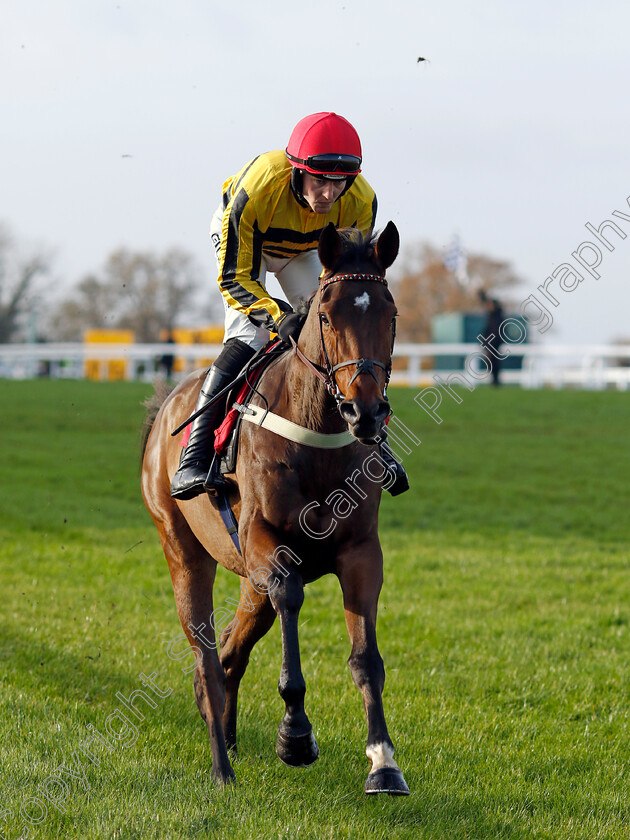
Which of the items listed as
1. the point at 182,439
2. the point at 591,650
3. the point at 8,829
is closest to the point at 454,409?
the point at 591,650

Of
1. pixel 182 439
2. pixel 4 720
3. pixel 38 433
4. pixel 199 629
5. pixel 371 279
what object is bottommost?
pixel 38 433

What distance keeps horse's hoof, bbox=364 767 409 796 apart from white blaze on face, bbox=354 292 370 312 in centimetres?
176

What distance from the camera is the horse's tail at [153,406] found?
6160 millimetres

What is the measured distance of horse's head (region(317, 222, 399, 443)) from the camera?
3480 mm

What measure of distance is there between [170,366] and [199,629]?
25.0m

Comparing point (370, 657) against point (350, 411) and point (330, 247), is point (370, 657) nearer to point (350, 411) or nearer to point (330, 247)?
point (350, 411)

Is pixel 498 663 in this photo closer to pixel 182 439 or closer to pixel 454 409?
pixel 182 439

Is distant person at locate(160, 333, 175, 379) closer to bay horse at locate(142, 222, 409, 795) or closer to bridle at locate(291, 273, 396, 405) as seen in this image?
bay horse at locate(142, 222, 409, 795)

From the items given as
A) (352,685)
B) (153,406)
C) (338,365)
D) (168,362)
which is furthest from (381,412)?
(168,362)

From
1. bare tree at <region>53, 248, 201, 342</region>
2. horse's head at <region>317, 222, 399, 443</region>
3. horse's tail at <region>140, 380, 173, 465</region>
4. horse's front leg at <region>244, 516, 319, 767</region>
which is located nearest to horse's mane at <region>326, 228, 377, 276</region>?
horse's head at <region>317, 222, 399, 443</region>

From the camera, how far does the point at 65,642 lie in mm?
6785

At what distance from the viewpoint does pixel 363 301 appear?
3.66 m

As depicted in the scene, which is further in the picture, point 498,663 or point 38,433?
point 38,433

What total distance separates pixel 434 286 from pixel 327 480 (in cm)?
5087
